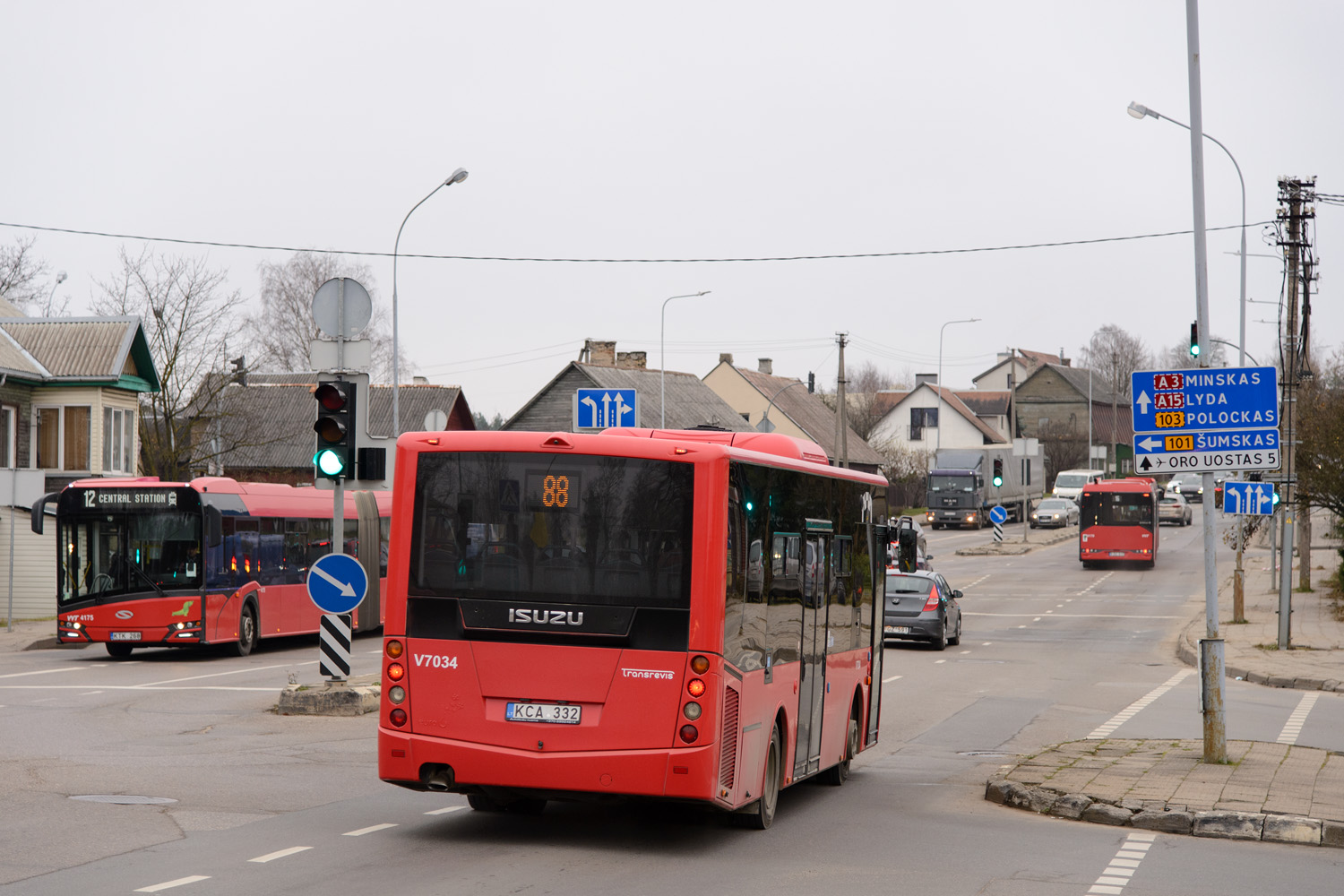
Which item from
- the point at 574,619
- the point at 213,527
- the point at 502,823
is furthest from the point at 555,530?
the point at 213,527

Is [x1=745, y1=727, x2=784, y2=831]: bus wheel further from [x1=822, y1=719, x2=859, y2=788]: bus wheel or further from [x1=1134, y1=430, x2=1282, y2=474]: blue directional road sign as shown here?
[x1=1134, y1=430, x2=1282, y2=474]: blue directional road sign

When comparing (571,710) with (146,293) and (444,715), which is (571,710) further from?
(146,293)

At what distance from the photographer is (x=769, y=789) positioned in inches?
394

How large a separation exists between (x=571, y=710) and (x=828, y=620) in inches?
126

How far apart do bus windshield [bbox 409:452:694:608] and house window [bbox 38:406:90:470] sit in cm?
3434

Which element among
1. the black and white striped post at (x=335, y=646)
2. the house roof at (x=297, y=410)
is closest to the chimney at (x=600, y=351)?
the house roof at (x=297, y=410)

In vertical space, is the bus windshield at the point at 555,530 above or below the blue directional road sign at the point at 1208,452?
below

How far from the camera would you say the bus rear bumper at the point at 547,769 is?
28.3ft

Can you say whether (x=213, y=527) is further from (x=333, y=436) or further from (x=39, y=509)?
(x=333, y=436)

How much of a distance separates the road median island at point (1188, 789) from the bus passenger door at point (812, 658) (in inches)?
60.8

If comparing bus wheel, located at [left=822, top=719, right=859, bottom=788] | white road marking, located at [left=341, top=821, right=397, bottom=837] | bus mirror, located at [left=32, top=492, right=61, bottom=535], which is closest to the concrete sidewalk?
bus wheel, located at [left=822, top=719, right=859, bottom=788]

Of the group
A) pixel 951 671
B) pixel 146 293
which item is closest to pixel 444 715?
pixel 951 671

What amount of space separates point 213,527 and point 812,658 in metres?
15.5

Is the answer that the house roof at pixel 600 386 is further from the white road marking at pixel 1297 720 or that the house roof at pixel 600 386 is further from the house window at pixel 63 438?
the white road marking at pixel 1297 720
